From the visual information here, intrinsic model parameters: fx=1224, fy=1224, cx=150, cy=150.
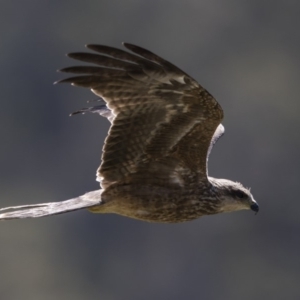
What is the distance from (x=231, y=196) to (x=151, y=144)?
2.78 ft

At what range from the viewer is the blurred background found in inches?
1021

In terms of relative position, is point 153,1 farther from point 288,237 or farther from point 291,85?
point 288,237

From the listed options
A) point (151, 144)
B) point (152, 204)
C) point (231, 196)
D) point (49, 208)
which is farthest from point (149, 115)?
point (231, 196)

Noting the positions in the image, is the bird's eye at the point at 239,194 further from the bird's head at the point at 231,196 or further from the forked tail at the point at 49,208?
the forked tail at the point at 49,208

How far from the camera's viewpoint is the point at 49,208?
799cm

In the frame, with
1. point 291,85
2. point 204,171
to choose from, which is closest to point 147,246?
point 291,85

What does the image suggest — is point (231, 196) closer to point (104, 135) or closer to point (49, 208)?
point (49, 208)

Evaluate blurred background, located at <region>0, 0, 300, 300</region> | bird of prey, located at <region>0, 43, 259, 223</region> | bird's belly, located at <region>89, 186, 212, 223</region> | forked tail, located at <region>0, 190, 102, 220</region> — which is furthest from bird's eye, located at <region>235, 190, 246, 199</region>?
blurred background, located at <region>0, 0, 300, 300</region>

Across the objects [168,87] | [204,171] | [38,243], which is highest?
[168,87]

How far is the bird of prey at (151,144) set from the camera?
7.59m

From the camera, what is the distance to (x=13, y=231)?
85.9ft

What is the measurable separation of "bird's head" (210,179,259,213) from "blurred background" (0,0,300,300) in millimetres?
15726

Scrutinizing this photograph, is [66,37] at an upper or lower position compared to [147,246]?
upper

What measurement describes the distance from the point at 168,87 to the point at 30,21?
23.8m
